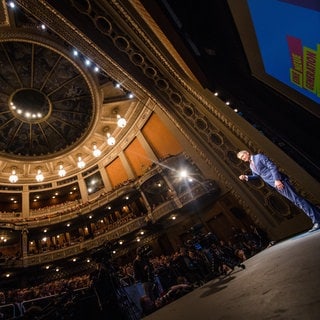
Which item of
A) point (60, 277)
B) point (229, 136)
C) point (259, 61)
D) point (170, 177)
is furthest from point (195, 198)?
point (60, 277)

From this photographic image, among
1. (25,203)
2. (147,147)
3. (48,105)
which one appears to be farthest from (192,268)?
(25,203)

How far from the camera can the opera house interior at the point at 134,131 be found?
16.6 feet

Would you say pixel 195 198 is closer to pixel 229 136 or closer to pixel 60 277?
pixel 229 136

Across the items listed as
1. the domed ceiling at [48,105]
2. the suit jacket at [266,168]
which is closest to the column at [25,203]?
the domed ceiling at [48,105]

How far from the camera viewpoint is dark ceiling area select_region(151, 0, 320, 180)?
4762 mm

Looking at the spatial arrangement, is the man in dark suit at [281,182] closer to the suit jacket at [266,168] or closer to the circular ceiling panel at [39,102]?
the suit jacket at [266,168]

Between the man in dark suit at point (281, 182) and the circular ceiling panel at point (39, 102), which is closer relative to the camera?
the man in dark suit at point (281, 182)

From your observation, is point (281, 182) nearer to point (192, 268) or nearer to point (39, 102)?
point (192, 268)

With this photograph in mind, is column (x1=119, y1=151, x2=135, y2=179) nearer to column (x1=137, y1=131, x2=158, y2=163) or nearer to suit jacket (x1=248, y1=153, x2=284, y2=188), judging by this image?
column (x1=137, y1=131, x2=158, y2=163)

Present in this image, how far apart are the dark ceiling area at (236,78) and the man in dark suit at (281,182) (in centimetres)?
62

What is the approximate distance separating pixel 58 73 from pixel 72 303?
19741mm

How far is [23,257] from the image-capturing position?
2083cm

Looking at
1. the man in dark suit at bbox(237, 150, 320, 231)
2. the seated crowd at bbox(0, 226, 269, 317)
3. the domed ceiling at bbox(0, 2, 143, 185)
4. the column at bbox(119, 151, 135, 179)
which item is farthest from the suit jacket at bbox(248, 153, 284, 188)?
the column at bbox(119, 151, 135, 179)

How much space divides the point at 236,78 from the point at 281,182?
3.01 metres
